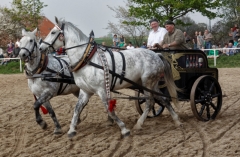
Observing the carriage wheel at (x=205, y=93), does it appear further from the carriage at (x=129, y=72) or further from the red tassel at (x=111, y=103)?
the red tassel at (x=111, y=103)

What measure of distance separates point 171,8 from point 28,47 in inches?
793

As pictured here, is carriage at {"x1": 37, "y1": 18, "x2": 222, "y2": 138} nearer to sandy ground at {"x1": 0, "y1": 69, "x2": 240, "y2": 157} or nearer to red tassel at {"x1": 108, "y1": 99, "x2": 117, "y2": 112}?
red tassel at {"x1": 108, "y1": 99, "x2": 117, "y2": 112}

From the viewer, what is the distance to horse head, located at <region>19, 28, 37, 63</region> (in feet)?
22.5

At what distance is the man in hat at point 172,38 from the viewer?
7.80m

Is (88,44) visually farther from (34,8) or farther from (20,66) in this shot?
(34,8)

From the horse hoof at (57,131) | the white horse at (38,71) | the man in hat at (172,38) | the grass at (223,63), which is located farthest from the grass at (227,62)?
the horse hoof at (57,131)

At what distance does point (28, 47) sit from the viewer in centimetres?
693

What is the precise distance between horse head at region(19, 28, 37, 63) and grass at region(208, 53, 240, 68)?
14.2 m

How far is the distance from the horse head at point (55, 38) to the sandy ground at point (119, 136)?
1.44m

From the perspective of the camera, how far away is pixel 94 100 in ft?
36.2

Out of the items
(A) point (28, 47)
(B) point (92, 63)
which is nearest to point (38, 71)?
(A) point (28, 47)

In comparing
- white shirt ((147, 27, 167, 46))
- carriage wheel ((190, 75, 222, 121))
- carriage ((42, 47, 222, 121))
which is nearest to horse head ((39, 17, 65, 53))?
carriage ((42, 47, 222, 121))

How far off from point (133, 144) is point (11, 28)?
33338mm

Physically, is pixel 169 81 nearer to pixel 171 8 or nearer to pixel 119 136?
pixel 119 136
